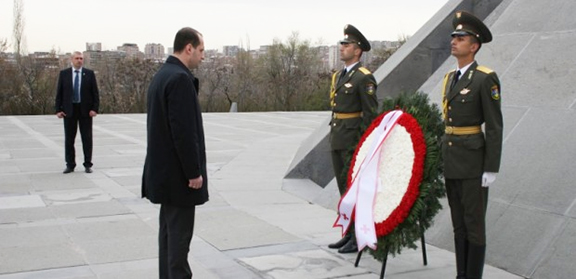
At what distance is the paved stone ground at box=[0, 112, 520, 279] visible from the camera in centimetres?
519

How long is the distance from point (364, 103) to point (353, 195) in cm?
100

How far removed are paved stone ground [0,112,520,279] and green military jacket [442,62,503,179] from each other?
1.02m

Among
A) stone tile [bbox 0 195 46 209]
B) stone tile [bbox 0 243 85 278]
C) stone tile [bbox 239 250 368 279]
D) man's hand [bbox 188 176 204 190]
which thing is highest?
man's hand [bbox 188 176 204 190]

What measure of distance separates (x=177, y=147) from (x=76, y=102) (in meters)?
6.54

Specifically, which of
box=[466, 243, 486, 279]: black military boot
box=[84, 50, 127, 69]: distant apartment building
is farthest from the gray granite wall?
box=[84, 50, 127, 69]: distant apartment building

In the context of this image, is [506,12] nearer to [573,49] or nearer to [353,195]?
[573,49]

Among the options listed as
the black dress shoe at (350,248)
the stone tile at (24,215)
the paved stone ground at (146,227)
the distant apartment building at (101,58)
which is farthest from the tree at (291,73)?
the black dress shoe at (350,248)

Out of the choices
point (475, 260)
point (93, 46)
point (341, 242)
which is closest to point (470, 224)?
point (475, 260)

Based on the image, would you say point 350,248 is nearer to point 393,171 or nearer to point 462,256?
point 393,171

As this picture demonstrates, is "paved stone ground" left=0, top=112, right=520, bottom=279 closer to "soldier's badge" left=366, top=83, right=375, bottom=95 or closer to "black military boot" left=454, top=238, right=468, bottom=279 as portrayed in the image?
"black military boot" left=454, top=238, right=468, bottom=279

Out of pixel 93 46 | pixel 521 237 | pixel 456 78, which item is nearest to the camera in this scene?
pixel 456 78

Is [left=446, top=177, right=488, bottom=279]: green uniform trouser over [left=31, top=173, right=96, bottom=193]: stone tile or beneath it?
over

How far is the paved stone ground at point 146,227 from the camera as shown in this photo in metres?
5.19

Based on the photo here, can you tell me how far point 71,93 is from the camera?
32.7ft
